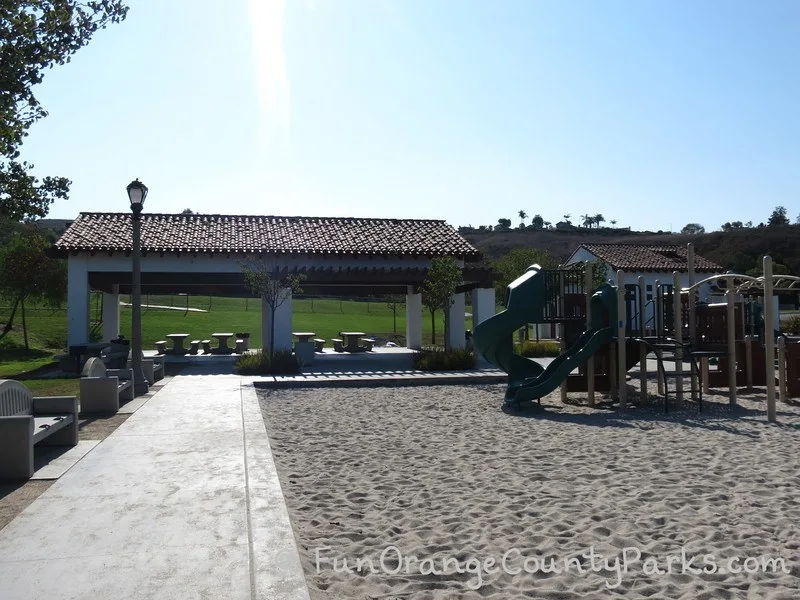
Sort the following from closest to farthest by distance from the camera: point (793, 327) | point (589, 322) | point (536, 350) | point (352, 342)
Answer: point (589, 322) < point (536, 350) < point (352, 342) < point (793, 327)

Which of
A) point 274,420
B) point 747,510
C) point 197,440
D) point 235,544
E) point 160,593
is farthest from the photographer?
point 274,420

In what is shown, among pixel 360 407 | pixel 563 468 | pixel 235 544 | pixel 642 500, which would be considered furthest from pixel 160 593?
pixel 360 407

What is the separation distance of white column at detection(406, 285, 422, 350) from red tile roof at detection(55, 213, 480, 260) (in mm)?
2579

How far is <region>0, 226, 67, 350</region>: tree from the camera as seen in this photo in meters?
23.8

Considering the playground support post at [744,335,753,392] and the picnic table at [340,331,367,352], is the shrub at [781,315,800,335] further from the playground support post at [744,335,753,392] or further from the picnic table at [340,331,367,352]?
the picnic table at [340,331,367,352]

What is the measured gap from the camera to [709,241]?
94438 mm

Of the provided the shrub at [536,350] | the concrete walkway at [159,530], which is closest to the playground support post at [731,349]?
the concrete walkway at [159,530]

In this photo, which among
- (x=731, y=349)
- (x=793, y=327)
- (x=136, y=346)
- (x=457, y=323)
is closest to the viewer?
(x=731, y=349)

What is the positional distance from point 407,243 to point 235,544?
20.1 metres

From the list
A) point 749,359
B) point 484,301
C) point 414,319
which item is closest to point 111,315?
point 414,319

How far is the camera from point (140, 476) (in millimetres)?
5980

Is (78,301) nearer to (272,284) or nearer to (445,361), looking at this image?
(272,284)

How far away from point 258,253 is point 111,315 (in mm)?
6171

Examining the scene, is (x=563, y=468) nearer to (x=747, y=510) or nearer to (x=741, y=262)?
(x=747, y=510)
